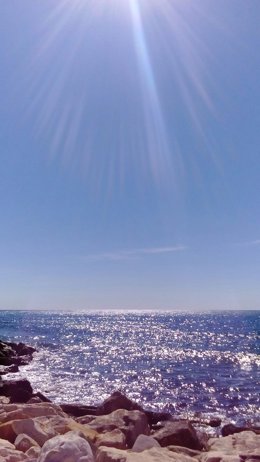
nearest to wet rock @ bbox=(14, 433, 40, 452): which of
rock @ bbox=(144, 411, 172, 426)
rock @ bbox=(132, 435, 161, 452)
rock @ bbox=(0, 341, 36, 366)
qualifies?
rock @ bbox=(132, 435, 161, 452)

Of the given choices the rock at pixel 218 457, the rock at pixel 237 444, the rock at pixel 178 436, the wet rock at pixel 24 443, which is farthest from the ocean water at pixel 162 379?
the wet rock at pixel 24 443

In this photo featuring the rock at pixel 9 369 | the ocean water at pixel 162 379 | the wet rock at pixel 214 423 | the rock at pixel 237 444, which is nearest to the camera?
the rock at pixel 237 444

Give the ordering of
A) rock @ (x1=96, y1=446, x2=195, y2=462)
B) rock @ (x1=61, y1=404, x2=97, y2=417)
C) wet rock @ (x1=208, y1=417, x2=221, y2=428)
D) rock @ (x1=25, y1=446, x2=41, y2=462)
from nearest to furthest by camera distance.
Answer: rock @ (x1=96, y1=446, x2=195, y2=462) → rock @ (x1=25, y1=446, x2=41, y2=462) → rock @ (x1=61, y1=404, x2=97, y2=417) → wet rock @ (x1=208, y1=417, x2=221, y2=428)

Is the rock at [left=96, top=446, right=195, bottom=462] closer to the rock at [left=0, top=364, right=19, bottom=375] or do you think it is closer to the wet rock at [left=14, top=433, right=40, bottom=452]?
the wet rock at [left=14, top=433, right=40, bottom=452]

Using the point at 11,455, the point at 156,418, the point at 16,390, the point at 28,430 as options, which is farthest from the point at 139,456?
the point at 16,390

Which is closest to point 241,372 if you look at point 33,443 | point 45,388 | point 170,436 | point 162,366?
point 162,366

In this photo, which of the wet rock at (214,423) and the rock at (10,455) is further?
the wet rock at (214,423)

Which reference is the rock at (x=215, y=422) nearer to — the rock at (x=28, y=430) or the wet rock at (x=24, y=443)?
the rock at (x=28, y=430)
